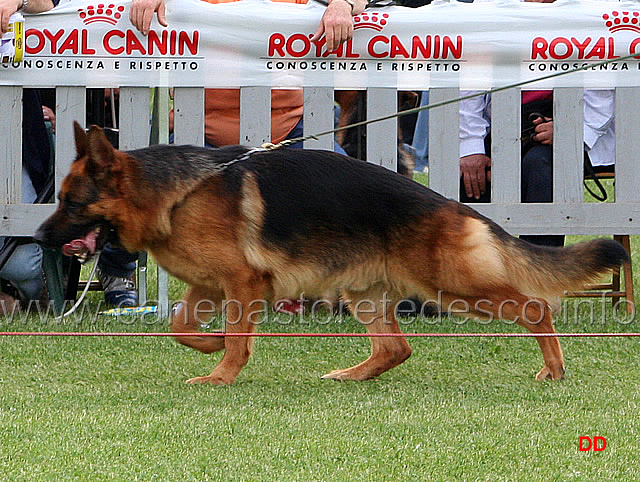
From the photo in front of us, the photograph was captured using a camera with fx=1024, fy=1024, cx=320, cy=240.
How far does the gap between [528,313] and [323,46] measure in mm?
1998

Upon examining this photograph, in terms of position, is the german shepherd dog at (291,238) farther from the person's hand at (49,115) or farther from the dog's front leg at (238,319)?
the person's hand at (49,115)

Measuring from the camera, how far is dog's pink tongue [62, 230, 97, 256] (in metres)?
4.30

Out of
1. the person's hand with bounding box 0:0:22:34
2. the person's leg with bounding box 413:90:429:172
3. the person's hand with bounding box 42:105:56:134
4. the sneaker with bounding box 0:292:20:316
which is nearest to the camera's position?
the person's hand with bounding box 0:0:22:34

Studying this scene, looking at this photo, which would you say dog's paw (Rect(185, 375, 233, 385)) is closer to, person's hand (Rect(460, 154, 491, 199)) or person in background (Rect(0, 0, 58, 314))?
person in background (Rect(0, 0, 58, 314))

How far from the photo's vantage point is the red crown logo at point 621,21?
18.6ft

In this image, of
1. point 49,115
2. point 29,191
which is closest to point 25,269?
point 29,191

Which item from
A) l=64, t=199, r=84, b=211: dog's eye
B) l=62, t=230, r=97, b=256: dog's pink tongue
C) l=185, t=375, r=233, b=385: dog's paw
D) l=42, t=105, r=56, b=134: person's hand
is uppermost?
l=42, t=105, r=56, b=134: person's hand

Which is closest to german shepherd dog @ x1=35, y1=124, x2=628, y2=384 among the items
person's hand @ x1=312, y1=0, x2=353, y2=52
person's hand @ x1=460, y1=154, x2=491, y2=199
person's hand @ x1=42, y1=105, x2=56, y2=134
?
person's hand @ x1=312, y1=0, x2=353, y2=52

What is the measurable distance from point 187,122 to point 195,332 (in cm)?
159

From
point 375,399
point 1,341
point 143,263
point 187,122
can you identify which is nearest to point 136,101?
point 187,122

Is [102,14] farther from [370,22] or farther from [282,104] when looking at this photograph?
[370,22]

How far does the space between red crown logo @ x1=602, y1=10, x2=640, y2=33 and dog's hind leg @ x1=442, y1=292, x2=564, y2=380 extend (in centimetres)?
197

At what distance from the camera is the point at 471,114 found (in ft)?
20.2

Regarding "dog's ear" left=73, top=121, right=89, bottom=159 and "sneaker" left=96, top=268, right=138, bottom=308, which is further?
"sneaker" left=96, top=268, right=138, bottom=308
